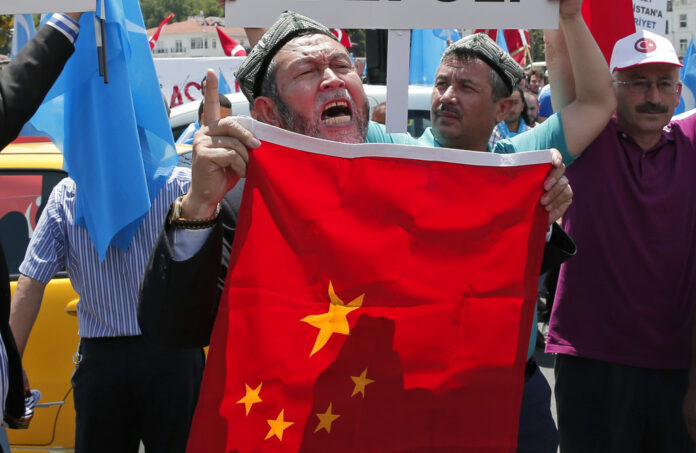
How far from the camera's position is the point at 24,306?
379cm

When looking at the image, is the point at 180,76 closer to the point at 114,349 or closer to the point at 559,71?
the point at 114,349

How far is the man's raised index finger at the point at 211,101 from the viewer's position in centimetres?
207

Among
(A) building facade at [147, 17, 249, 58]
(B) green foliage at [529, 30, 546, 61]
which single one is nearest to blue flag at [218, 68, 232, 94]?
(B) green foliage at [529, 30, 546, 61]

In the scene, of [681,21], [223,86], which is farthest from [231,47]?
[681,21]

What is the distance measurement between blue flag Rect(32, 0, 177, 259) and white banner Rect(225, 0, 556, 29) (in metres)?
0.61

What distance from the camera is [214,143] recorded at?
2.05 m

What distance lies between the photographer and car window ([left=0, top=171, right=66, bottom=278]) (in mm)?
4641

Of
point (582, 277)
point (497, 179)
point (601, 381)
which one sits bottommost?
point (601, 381)

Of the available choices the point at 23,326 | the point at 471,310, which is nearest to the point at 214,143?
the point at 471,310

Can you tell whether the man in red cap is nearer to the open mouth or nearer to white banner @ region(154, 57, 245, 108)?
the open mouth

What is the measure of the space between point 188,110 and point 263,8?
6290 millimetres

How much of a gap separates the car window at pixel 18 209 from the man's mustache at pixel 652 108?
2898 millimetres

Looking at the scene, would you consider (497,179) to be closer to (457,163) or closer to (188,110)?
(457,163)

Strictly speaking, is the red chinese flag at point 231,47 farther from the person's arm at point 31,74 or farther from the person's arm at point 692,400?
the person's arm at point 692,400
